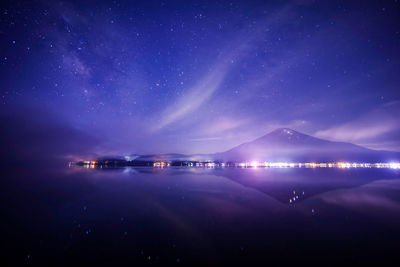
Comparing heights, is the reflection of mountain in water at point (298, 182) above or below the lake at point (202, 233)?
below

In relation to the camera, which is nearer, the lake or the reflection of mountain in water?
the lake

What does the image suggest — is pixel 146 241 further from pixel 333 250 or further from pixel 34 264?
pixel 333 250

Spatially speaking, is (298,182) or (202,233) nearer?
(202,233)

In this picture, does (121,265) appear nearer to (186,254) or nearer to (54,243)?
(186,254)

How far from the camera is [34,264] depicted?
629cm

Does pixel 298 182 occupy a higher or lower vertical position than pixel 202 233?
→ lower

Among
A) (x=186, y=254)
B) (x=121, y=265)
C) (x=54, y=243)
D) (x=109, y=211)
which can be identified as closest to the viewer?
(x=121, y=265)

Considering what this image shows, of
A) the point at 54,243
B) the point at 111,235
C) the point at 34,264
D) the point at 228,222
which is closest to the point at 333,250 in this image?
the point at 228,222

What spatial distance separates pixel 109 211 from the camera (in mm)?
12859

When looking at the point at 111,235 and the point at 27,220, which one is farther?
the point at 27,220

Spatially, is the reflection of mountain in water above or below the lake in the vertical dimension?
below

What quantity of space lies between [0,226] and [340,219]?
17188 millimetres

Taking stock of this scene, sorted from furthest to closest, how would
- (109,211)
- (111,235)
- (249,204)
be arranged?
1. (249,204)
2. (109,211)
3. (111,235)

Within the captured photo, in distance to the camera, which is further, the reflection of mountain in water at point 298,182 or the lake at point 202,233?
the reflection of mountain in water at point 298,182
